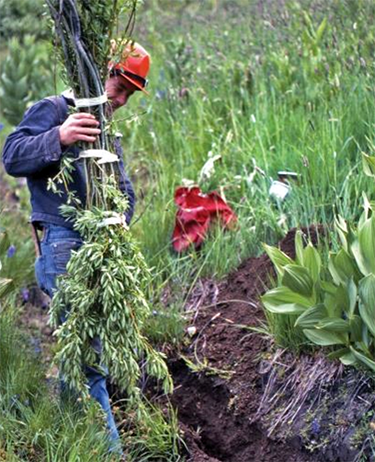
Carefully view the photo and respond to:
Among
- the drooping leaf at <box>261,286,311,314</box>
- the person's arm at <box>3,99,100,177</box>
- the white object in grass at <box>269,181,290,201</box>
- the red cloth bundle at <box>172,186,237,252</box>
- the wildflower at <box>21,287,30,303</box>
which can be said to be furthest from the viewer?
the wildflower at <box>21,287,30,303</box>

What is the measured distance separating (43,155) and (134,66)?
618 mm

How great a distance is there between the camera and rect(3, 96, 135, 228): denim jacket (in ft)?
11.7

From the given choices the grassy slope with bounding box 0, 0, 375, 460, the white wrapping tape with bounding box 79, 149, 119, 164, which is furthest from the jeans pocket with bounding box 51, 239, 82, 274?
the grassy slope with bounding box 0, 0, 375, 460

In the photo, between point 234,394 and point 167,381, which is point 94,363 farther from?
point 234,394

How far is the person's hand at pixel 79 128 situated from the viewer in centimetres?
348

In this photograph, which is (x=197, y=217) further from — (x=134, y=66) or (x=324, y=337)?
(x=324, y=337)

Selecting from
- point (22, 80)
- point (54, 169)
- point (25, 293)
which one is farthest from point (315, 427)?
point (22, 80)

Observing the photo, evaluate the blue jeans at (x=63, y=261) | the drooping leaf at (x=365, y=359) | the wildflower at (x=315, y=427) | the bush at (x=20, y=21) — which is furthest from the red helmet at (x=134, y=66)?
the bush at (x=20, y=21)

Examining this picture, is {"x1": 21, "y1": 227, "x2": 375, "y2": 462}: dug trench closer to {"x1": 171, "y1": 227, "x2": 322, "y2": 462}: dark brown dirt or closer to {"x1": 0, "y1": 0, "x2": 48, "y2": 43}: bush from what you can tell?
{"x1": 171, "y1": 227, "x2": 322, "y2": 462}: dark brown dirt

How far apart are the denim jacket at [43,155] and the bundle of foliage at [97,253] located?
0.10 metres

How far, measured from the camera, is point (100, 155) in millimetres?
3549

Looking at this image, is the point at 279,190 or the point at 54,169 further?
the point at 279,190

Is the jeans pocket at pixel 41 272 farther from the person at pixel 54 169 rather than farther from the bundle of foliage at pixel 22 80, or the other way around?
the bundle of foliage at pixel 22 80

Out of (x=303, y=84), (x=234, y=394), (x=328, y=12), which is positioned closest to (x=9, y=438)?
(x=234, y=394)
